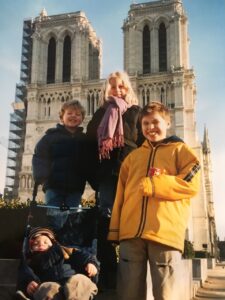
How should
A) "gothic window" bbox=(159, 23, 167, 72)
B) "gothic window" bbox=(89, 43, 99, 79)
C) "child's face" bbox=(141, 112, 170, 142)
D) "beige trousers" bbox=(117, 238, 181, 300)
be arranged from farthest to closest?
1. "gothic window" bbox=(89, 43, 99, 79)
2. "gothic window" bbox=(159, 23, 167, 72)
3. "child's face" bbox=(141, 112, 170, 142)
4. "beige trousers" bbox=(117, 238, 181, 300)

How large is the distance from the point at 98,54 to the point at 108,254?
39.2 metres

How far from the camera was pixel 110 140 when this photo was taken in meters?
3.52

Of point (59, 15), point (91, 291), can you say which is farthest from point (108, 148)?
point (59, 15)

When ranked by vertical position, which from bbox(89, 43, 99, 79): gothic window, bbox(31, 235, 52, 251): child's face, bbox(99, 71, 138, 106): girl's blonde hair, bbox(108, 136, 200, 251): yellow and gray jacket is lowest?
bbox(31, 235, 52, 251): child's face

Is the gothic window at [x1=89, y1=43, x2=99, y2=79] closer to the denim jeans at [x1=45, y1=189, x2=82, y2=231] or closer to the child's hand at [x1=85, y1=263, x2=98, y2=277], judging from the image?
the denim jeans at [x1=45, y1=189, x2=82, y2=231]

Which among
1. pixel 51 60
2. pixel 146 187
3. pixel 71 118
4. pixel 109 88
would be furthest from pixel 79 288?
pixel 51 60

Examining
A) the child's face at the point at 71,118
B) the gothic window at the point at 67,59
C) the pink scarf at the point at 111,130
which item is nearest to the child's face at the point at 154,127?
the pink scarf at the point at 111,130

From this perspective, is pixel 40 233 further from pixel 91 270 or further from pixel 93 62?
pixel 93 62

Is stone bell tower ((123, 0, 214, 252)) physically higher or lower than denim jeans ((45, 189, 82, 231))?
higher

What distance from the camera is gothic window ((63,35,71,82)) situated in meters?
37.1

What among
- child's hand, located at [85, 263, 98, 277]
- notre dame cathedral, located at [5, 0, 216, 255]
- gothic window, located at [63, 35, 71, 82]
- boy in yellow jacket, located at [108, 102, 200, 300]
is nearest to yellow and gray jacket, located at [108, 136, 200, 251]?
boy in yellow jacket, located at [108, 102, 200, 300]

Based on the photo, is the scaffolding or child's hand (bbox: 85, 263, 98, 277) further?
the scaffolding

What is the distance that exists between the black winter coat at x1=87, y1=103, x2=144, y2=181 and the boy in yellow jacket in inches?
19.2

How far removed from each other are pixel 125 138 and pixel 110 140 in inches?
8.4
